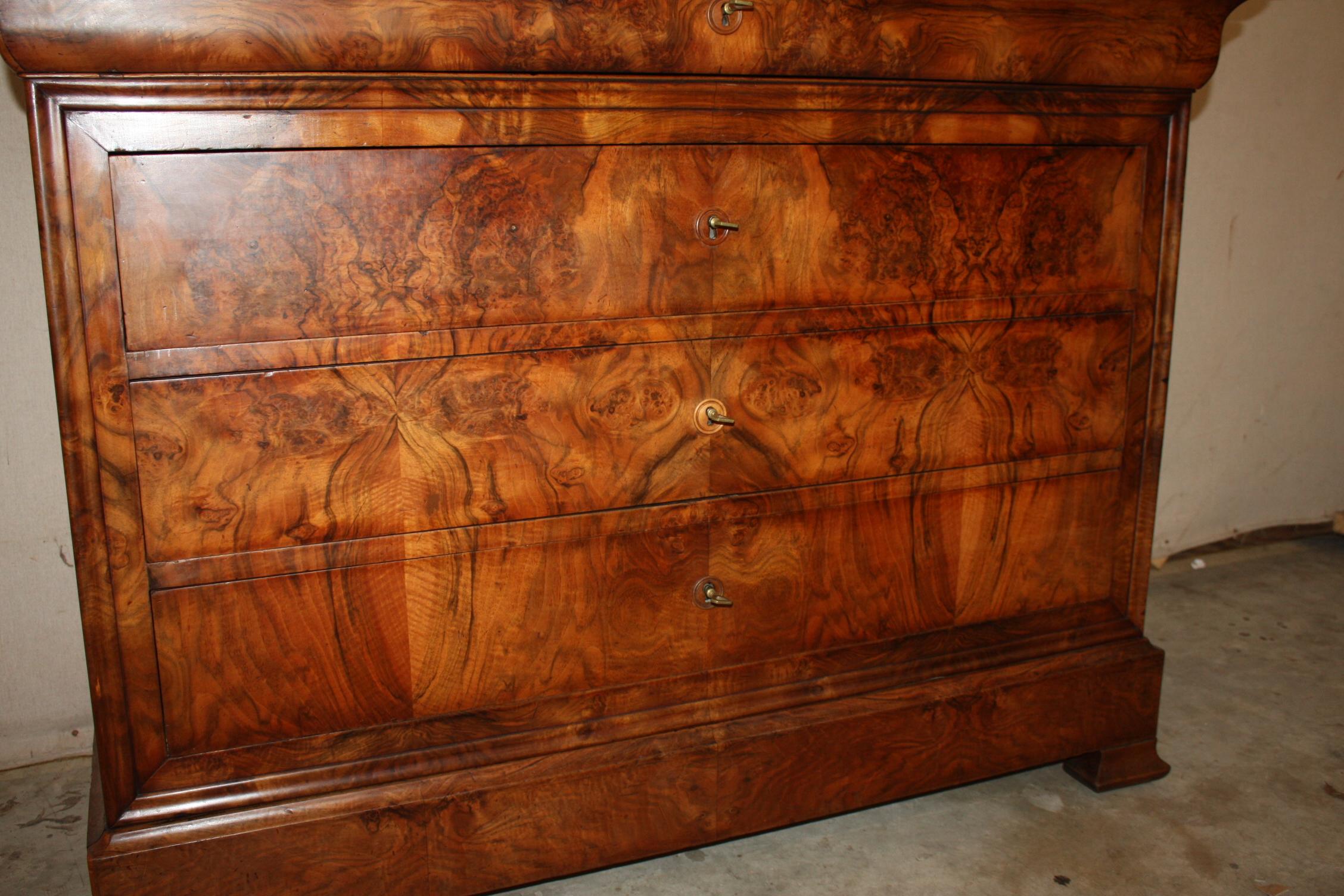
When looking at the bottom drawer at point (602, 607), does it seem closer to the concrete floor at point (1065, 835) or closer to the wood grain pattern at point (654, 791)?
the wood grain pattern at point (654, 791)

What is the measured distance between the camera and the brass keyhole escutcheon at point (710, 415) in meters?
1.49

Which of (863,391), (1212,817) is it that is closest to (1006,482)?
(863,391)

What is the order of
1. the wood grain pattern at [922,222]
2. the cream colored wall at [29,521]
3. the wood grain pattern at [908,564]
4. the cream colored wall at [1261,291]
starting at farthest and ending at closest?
1. the cream colored wall at [1261,291]
2. the cream colored wall at [29,521]
3. the wood grain pattern at [908,564]
4. the wood grain pattern at [922,222]

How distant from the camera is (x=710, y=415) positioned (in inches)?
58.7

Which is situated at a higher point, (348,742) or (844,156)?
(844,156)

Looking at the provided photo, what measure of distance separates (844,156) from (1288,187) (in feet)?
6.91

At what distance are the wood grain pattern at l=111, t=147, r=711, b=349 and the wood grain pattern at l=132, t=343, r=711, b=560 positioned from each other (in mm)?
66

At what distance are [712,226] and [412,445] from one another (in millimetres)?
503

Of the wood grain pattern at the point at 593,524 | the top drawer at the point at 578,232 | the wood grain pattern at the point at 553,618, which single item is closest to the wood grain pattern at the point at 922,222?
the top drawer at the point at 578,232

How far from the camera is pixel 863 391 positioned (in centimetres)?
159

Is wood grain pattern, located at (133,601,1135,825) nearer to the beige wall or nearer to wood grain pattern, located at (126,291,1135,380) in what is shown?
wood grain pattern, located at (126,291,1135,380)

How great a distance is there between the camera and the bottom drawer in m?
1.35

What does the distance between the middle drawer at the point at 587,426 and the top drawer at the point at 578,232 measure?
69 mm

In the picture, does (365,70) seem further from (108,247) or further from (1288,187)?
(1288,187)
